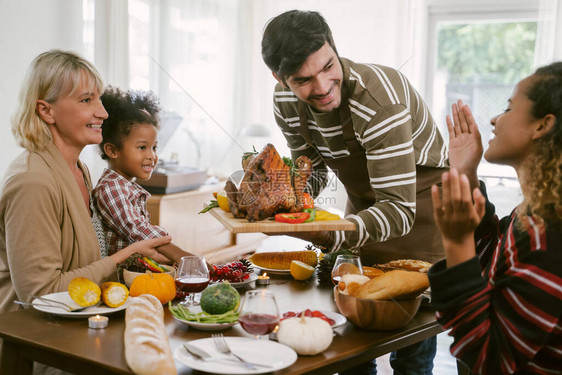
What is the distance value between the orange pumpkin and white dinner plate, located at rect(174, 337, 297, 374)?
0.31 meters

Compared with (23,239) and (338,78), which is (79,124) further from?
(338,78)

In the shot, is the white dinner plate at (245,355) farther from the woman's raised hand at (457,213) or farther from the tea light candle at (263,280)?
the tea light candle at (263,280)

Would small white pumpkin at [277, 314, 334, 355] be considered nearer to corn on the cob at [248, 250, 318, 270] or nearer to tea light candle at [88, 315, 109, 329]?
tea light candle at [88, 315, 109, 329]

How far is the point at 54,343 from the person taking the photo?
136 cm

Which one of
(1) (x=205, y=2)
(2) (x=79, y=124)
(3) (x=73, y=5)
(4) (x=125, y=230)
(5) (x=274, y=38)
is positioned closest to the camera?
(5) (x=274, y=38)

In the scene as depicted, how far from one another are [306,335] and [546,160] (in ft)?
2.24

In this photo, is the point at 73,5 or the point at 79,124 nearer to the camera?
the point at 79,124

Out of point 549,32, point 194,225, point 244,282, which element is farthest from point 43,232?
point 549,32

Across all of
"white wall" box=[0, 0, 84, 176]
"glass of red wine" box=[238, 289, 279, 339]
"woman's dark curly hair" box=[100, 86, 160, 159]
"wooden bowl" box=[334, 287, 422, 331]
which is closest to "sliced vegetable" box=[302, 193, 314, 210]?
"wooden bowl" box=[334, 287, 422, 331]

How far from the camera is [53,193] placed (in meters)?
1.81

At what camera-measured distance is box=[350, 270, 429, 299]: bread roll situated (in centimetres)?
146

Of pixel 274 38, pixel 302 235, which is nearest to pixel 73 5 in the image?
pixel 274 38

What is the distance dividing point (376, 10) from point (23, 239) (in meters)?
Result: 4.45

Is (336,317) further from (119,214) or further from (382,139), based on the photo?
(119,214)
